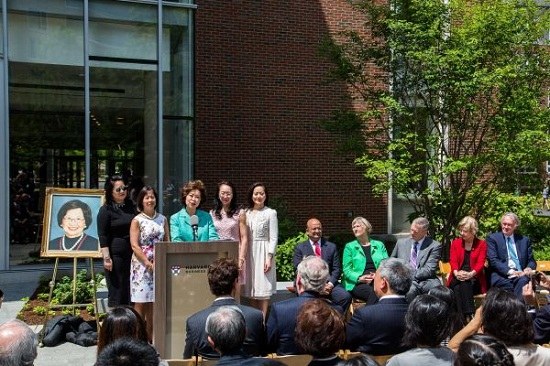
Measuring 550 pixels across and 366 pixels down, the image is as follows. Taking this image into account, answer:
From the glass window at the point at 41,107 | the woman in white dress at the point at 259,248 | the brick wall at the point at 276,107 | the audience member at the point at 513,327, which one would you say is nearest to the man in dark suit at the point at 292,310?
the audience member at the point at 513,327

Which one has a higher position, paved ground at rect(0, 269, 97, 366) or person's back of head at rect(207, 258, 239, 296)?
person's back of head at rect(207, 258, 239, 296)

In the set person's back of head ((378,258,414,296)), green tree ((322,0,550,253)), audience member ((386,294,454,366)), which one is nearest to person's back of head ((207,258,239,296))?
person's back of head ((378,258,414,296))

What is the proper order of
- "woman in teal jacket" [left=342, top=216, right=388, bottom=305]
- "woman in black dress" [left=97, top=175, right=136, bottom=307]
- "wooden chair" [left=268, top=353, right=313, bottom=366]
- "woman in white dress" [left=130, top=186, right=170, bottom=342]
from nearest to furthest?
"wooden chair" [left=268, top=353, right=313, bottom=366] → "woman in white dress" [left=130, top=186, right=170, bottom=342] → "woman in black dress" [left=97, top=175, right=136, bottom=307] → "woman in teal jacket" [left=342, top=216, right=388, bottom=305]

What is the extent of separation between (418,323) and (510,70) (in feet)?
24.7

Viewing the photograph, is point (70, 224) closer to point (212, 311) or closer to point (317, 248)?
point (317, 248)

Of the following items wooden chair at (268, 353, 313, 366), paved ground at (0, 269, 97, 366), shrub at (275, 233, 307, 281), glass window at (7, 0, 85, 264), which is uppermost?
glass window at (7, 0, 85, 264)

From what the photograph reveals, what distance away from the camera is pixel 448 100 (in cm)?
1015

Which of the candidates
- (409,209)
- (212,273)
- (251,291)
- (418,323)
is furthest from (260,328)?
(409,209)

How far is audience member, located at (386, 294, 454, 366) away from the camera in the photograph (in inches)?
125

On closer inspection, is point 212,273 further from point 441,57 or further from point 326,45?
point 326,45

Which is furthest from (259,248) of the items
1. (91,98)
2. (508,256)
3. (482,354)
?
(91,98)

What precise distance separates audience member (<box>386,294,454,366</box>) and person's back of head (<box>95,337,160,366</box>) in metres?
1.31

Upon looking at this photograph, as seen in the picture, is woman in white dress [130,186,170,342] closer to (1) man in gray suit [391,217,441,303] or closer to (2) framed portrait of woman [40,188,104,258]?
(2) framed portrait of woman [40,188,104,258]

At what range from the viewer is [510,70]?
31.6 feet
